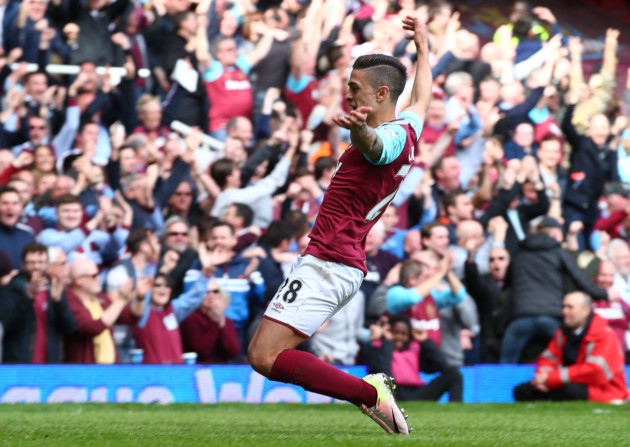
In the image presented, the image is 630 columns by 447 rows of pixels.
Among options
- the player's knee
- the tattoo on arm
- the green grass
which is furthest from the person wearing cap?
the tattoo on arm

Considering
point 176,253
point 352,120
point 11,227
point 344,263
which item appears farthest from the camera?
point 176,253

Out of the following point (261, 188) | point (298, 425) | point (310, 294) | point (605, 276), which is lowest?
point (298, 425)

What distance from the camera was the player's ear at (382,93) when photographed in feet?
23.5

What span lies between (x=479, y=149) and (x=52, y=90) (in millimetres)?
5291

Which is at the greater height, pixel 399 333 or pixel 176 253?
pixel 176 253

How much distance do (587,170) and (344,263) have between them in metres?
10.1

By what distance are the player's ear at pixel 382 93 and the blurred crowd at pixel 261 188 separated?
17.3ft

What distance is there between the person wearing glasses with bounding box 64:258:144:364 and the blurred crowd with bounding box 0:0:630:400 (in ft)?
0.06

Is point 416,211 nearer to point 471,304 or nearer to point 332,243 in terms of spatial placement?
point 471,304

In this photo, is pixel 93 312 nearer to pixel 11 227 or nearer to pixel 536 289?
pixel 11 227

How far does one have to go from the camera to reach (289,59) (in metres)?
15.8

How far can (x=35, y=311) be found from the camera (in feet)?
38.1

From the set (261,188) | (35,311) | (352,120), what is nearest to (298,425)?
(352,120)

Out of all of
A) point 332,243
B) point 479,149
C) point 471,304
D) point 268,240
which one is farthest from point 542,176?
point 332,243
